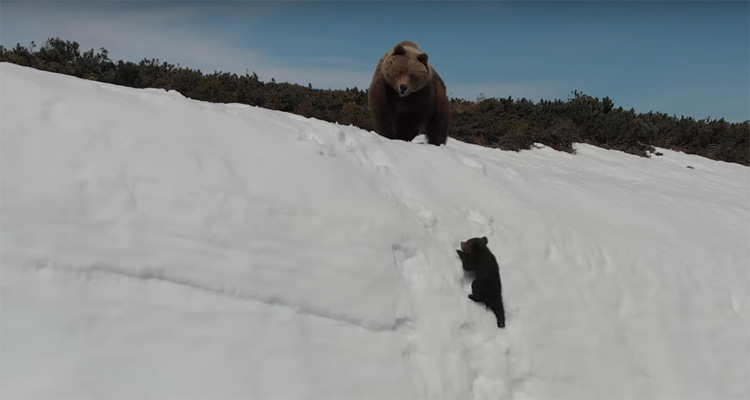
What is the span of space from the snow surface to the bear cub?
97 mm

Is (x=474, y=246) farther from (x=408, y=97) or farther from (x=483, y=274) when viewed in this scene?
(x=408, y=97)

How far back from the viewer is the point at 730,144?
17.4 meters

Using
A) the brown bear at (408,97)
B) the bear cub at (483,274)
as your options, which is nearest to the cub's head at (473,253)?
the bear cub at (483,274)

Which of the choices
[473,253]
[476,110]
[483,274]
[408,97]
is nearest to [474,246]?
[473,253]

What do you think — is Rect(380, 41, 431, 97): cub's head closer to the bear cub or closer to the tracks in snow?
the tracks in snow

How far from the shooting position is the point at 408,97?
735 cm

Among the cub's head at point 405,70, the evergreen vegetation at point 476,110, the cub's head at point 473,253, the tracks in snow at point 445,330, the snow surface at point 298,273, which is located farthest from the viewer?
the evergreen vegetation at point 476,110

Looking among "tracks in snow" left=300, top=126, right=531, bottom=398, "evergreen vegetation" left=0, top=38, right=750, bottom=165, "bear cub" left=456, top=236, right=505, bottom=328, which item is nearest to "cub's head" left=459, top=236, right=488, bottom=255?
"bear cub" left=456, top=236, right=505, bottom=328

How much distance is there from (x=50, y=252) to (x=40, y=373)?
688 mm

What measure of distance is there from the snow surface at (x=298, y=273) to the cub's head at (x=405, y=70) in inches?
67.7

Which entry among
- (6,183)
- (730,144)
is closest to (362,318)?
(6,183)

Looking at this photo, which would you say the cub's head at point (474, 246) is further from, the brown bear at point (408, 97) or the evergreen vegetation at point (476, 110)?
the evergreen vegetation at point (476, 110)

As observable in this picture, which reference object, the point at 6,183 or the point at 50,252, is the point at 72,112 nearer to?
the point at 6,183

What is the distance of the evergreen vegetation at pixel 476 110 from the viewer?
12750 mm
